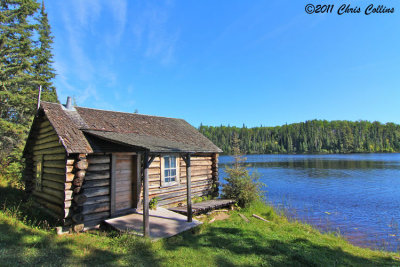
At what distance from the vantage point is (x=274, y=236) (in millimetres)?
8094

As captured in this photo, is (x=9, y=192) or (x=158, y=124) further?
(x=158, y=124)

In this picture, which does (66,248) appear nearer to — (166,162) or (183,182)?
(166,162)

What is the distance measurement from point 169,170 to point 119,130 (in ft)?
10.8

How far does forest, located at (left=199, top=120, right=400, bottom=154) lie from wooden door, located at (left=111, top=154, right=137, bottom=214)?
309ft

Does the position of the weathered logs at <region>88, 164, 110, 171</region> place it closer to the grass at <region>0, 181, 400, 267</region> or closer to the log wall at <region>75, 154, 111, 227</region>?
the log wall at <region>75, 154, 111, 227</region>

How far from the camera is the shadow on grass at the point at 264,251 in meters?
6.08

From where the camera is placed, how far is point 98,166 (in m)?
8.71

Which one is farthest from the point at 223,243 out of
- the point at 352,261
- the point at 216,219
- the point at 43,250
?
the point at 43,250

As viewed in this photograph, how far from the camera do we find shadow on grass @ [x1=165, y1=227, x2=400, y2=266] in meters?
6.08

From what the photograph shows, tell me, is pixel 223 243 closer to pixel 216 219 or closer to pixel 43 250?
pixel 216 219

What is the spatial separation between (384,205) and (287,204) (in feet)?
22.9

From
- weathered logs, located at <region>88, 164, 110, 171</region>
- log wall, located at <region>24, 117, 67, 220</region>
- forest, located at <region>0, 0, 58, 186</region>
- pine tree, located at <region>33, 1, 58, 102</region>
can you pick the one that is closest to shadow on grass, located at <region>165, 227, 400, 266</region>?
weathered logs, located at <region>88, 164, 110, 171</region>

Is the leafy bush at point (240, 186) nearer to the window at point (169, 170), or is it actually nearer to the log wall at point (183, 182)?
the log wall at point (183, 182)

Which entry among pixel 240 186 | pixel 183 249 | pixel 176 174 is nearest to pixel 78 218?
pixel 183 249
